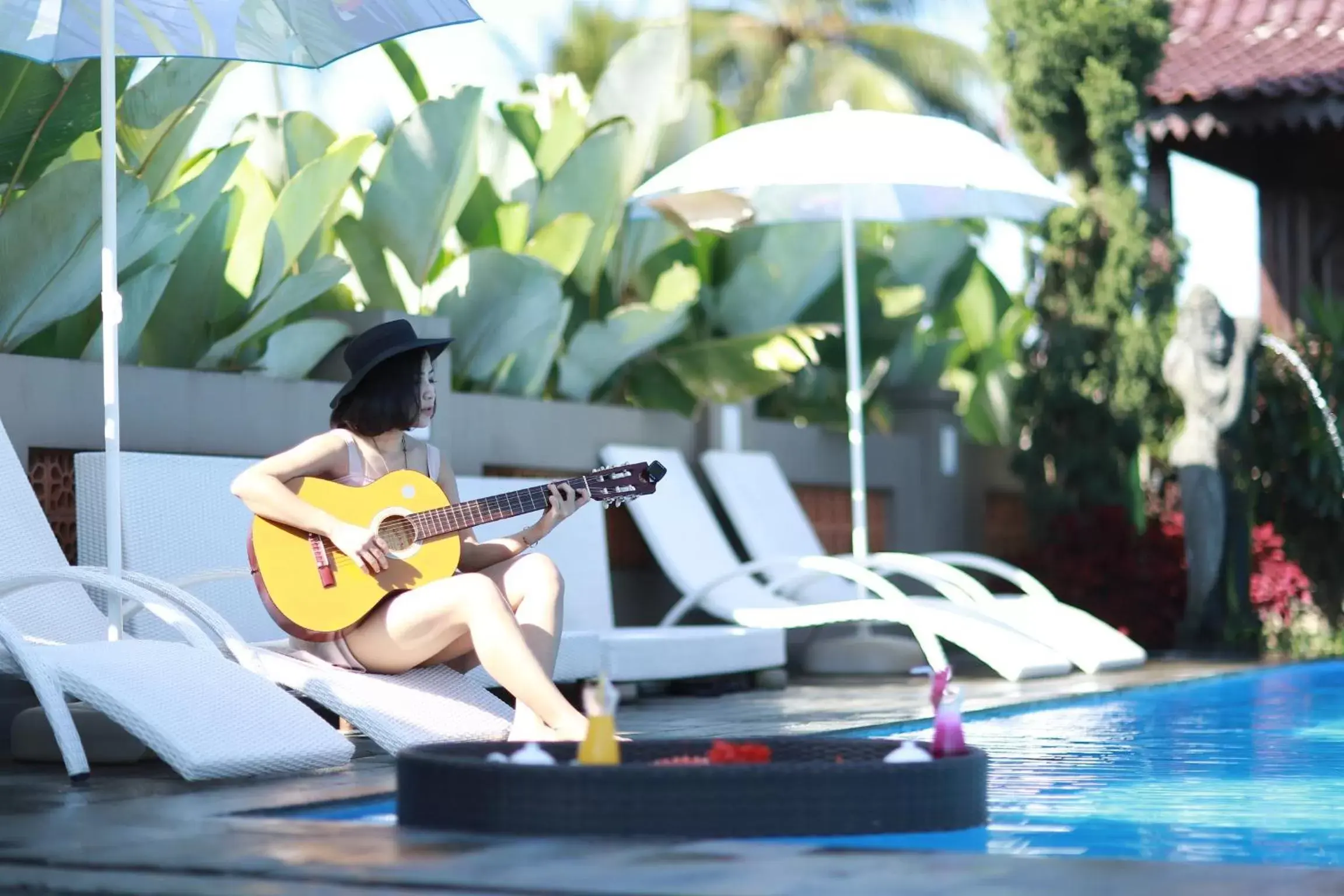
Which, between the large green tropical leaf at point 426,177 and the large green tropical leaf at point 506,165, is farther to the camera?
the large green tropical leaf at point 506,165

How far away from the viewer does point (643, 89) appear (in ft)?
35.7

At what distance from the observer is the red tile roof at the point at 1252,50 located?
14.1m

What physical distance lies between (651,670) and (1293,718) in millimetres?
2362

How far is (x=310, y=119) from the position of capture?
949cm

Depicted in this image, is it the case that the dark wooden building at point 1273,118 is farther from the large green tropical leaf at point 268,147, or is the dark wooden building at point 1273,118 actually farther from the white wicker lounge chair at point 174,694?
the white wicker lounge chair at point 174,694

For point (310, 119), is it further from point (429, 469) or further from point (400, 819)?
point (400, 819)

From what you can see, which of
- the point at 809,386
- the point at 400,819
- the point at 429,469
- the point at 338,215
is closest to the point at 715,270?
the point at 809,386

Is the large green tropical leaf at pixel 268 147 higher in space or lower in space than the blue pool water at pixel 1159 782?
higher

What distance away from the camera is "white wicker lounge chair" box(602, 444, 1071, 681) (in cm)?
866

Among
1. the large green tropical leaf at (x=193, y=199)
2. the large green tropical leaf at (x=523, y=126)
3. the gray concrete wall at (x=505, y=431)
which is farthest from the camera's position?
the large green tropical leaf at (x=523, y=126)

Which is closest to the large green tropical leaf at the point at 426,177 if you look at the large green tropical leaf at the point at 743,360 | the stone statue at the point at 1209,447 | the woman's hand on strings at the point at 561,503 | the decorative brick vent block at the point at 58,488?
the large green tropical leaf at the point at 743,360

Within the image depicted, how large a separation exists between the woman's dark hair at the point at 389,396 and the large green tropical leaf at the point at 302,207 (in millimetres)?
2580

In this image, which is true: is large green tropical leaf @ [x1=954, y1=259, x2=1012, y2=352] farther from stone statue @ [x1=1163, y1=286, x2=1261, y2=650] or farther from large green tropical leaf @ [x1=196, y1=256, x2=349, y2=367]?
large green tropical leaf @ [x1=196, y1=256, x2=349, y2=367]

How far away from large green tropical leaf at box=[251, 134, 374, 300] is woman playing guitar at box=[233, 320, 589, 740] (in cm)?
243
